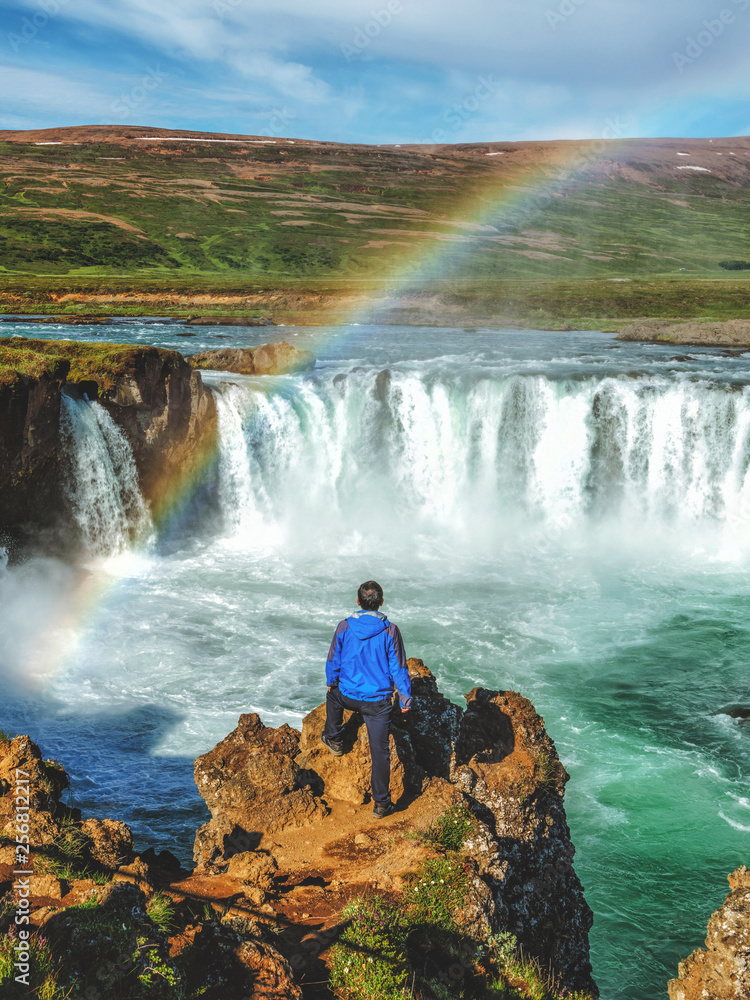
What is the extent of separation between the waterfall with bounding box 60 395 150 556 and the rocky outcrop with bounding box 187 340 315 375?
358 inches

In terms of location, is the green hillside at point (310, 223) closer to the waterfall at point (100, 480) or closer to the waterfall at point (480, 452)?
the waterfall at point (480, 452)

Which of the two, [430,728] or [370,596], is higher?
[370,596]

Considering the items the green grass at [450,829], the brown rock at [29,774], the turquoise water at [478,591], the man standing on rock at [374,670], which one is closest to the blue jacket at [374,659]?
the man standing on rock at [374,670]

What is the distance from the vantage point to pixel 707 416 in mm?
26766

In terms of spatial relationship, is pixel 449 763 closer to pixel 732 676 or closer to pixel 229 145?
pixel 732 676

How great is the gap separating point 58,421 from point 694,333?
3803 centimetres

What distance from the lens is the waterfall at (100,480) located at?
72.5 ft

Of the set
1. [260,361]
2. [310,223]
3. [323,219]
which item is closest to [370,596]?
[260,361]

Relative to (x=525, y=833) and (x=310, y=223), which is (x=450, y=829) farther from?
(x=310, y=223)

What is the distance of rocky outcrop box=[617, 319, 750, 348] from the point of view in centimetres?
4325

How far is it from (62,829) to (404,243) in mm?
125622

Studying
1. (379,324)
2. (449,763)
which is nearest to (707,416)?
(449,763)

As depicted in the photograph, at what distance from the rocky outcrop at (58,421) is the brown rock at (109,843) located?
49.8 ft

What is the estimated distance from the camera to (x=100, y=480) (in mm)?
22906
